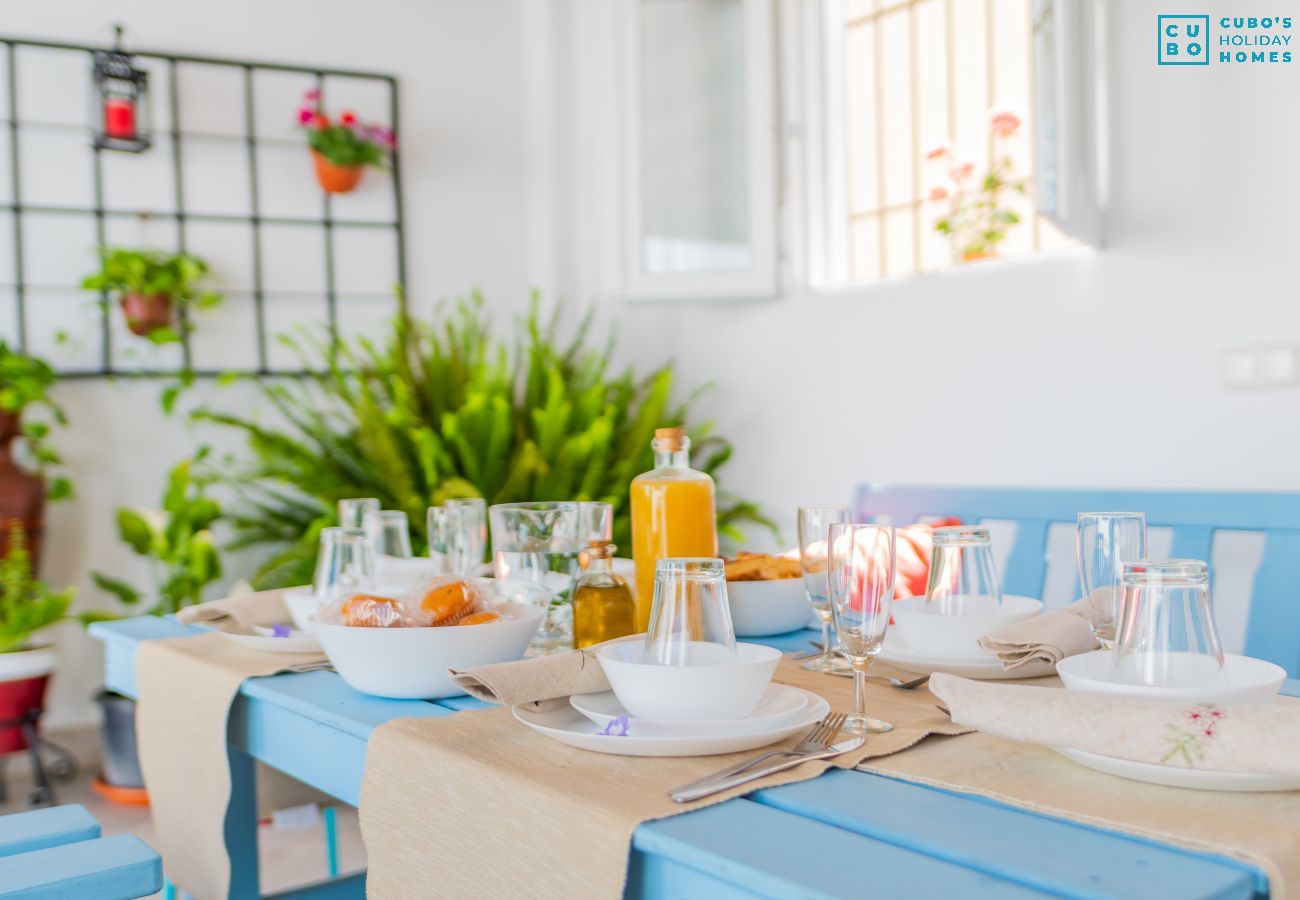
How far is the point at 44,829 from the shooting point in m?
1.29

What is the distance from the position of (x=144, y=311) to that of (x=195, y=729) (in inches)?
93.0

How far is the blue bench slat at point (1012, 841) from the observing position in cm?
65

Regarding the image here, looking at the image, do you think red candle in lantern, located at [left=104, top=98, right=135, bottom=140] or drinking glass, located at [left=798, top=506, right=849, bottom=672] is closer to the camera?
drinking glass, located at [left=798, top=506, right=849, bottom=672]

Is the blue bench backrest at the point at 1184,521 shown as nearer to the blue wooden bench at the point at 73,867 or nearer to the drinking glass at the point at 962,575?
the drinking glass at the point at 962,575

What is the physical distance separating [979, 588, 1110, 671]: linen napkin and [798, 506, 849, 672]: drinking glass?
0.18m

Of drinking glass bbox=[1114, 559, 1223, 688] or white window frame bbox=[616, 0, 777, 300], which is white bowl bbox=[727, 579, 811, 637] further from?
white window frame bbox=[616, 0, 777, 300]

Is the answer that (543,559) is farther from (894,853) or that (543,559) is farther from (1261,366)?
(1261,366)

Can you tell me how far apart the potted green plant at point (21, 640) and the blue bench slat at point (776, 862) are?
2.68 m

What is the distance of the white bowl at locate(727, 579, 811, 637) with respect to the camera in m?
1.48

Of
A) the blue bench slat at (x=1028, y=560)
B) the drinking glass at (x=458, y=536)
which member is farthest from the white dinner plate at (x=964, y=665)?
the blue bench slat at (x=1028, y=560)

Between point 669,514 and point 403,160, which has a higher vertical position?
point 403,160

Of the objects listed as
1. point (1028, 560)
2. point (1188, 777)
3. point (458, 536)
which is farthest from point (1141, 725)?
point (1028, 560)

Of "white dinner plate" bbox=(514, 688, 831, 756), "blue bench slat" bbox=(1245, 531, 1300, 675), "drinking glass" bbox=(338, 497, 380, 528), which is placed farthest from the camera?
"blue bench slat" bbox=(1245, 531, 1300, 675)

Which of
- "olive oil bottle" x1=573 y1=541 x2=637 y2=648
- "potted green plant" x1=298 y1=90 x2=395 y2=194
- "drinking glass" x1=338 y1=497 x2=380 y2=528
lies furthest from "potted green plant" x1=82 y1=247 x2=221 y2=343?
"olive oil bottle" x1=573 y1=541 x2=637 y2=648
